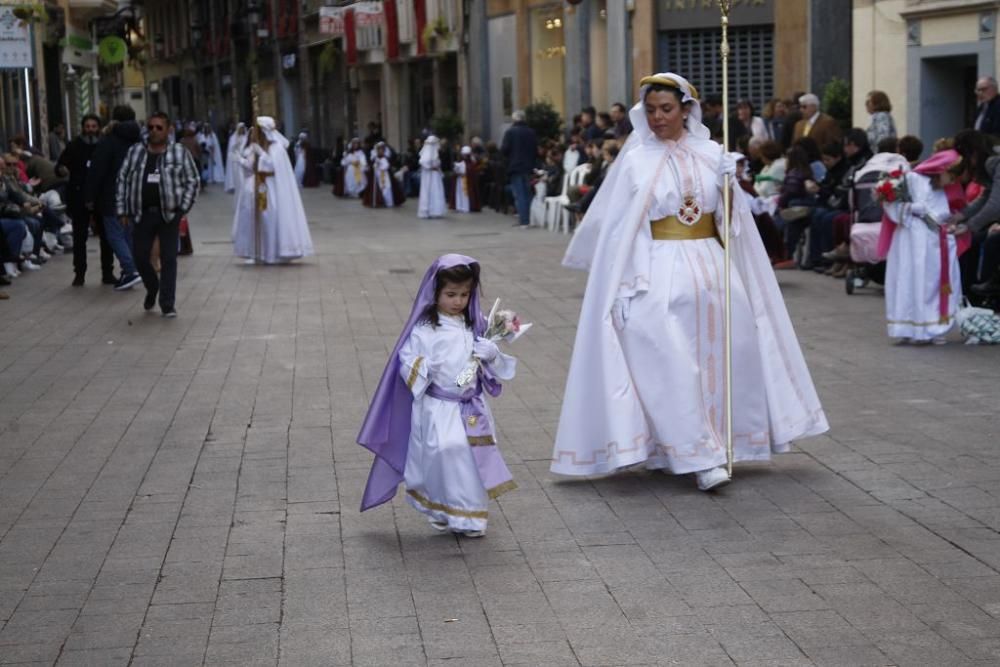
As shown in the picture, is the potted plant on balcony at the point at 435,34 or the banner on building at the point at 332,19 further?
the banner on building at the point at 332,19

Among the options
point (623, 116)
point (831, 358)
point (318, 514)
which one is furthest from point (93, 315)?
point (623, 116)

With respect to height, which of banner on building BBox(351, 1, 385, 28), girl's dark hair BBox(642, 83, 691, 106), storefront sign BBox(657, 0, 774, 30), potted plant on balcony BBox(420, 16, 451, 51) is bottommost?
girl's dark hair BBox(642, 83, 691, 106)

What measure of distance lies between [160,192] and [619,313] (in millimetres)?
7972

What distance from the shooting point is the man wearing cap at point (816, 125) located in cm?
1983

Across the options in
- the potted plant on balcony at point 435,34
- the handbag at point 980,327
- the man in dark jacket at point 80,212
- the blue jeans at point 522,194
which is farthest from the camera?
the potted plant on balcony at point 435,34

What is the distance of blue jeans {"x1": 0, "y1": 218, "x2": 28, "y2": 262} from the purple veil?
12.9 m

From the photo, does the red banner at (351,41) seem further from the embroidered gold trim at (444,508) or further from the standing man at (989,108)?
the embroidered gold trim at (444,508)

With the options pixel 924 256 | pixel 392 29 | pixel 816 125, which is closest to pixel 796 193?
pixel 816 125

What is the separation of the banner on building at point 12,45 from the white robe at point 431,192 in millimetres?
8943

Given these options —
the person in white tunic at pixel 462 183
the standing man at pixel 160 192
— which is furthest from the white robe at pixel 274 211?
the person in white tunic at pixel 462 183

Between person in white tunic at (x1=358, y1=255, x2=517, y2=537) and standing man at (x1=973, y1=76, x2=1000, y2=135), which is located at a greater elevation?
standing man at (x1=973, y1=76, x2=1000, y2=135)

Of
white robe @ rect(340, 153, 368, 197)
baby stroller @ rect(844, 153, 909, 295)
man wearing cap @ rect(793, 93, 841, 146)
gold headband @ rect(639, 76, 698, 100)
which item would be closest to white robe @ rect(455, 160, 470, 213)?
white robe @ rect(340, 153, 368, 197)

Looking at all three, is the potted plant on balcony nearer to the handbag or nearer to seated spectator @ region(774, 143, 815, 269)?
seated spectator @ region(774, 143, 815, 269)

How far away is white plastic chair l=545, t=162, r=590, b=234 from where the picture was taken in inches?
933
